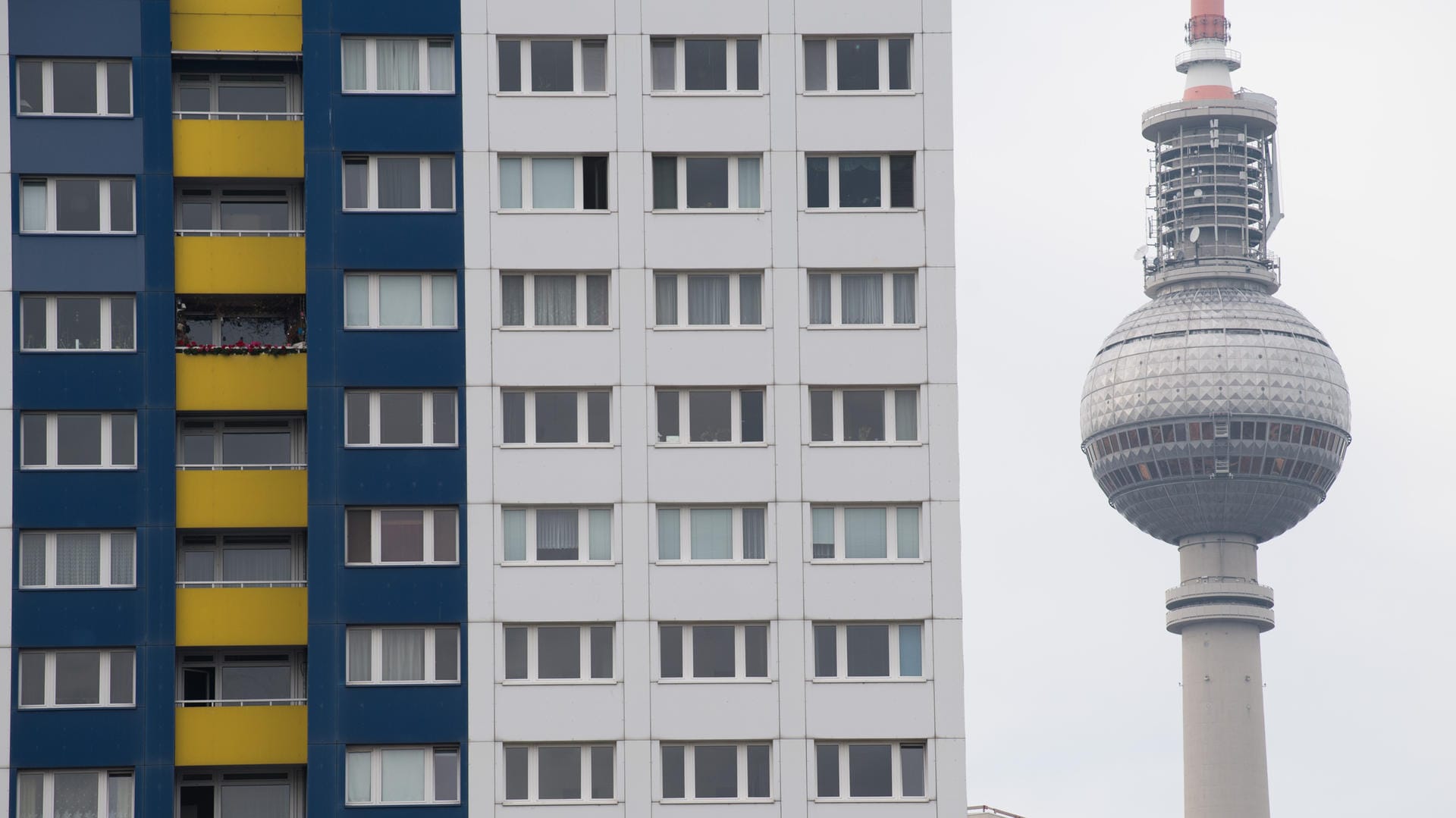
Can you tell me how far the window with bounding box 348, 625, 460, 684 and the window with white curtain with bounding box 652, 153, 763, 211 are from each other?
12.9 m

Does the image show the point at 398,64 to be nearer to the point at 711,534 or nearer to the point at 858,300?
the point at 858,300

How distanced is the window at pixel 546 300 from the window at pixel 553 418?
197cm

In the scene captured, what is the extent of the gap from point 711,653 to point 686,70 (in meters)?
15.7

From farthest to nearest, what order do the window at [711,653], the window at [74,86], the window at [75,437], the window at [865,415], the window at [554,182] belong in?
the window at [554,182]
the window at [74,86]
the window at [865,415]
the window at [711,653]
the window at [75,437]

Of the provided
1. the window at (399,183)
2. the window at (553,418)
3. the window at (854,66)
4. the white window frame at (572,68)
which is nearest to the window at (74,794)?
the window at (553,418)

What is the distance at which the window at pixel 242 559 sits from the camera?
75.1 metres

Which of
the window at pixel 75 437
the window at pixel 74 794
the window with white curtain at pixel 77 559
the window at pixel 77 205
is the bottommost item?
the window at pixel 74 794

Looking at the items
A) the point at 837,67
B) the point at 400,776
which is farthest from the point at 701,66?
the point at 400,776

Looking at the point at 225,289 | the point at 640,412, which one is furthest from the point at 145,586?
the point at 640,412

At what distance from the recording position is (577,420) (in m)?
75.8

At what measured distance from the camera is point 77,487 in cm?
7369

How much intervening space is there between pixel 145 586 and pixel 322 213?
34.9 ft

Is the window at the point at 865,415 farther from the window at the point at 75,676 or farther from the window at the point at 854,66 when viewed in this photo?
the window at the point at 75,676

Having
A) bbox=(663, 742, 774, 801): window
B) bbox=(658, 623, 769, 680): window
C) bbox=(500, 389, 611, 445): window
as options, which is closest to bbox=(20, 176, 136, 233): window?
bbox=(500, 389, 611, 445): window
